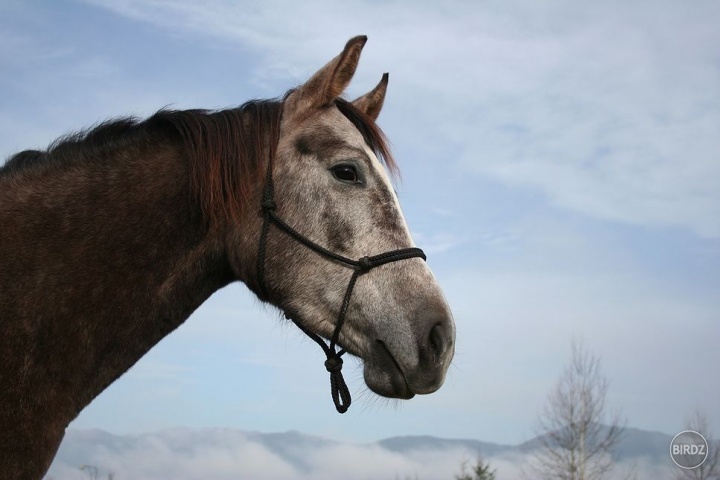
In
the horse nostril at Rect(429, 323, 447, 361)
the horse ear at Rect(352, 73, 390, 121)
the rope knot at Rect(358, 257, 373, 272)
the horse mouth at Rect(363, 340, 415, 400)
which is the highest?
the horse ear at Rect(352, 73, 390, 121)

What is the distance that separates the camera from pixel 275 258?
416 cm

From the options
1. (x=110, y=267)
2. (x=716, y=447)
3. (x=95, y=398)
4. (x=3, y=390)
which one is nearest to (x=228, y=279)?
(x=110, y=267)

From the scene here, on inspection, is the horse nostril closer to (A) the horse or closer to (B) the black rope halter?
(A) the horse

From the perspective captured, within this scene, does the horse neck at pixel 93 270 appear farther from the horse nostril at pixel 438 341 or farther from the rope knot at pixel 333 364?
the horse nostril at pixel 438 341

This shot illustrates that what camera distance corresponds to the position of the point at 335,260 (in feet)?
13.4

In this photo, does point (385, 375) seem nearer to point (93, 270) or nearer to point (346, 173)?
point (346, 173)

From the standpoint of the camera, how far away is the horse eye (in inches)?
167

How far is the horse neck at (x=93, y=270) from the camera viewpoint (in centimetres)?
368

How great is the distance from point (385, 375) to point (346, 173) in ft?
3.79

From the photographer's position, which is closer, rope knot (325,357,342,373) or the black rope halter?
the black rope halter

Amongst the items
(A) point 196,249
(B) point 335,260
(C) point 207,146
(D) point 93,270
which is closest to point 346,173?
(B) point 335,260

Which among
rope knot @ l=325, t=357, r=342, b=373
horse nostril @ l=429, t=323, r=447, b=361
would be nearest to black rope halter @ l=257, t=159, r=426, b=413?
rope knot @ l=325, t=357, r=342, b=373

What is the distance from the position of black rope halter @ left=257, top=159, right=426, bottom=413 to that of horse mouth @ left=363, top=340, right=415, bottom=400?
24cm

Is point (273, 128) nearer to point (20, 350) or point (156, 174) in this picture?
point (156, 174)
